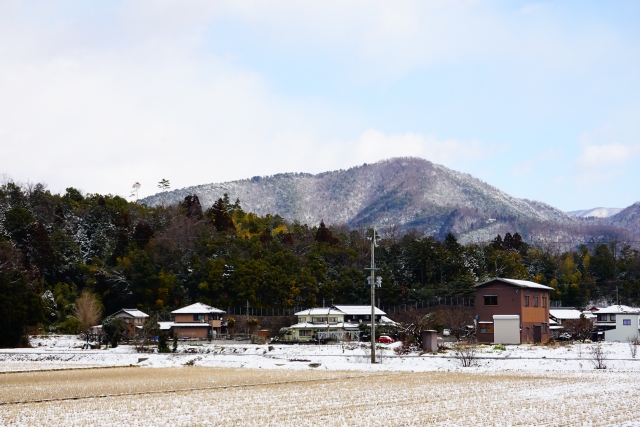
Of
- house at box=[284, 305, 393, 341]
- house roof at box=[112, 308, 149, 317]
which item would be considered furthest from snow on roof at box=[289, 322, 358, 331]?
house roof at box=[112, 308, 149, 317]

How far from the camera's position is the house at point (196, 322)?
6988 cm

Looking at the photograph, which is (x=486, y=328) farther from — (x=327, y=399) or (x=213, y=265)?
(x=327, y=399)

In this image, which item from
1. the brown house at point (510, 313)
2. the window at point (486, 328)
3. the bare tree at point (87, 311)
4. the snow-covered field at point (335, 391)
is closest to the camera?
the snow-covered field at point (335, 391)

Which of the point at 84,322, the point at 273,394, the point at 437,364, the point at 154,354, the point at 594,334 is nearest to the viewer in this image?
the point at 273,394

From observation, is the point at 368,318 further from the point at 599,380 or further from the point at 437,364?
the point at 599,380

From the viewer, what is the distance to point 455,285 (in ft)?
260

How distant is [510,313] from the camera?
55.2 m

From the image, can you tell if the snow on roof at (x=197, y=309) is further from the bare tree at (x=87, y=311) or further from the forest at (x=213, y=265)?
the bare tree at (x=87, y=311)

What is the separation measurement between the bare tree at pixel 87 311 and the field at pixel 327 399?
3898 cm

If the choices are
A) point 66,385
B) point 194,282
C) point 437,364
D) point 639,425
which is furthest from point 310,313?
point 639,425

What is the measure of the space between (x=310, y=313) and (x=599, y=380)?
4709cm

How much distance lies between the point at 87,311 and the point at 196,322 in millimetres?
10095

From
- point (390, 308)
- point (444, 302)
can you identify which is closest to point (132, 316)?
point (390, 308)

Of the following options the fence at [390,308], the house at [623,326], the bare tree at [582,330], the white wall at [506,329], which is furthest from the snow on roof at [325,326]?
the house at [623,326]
